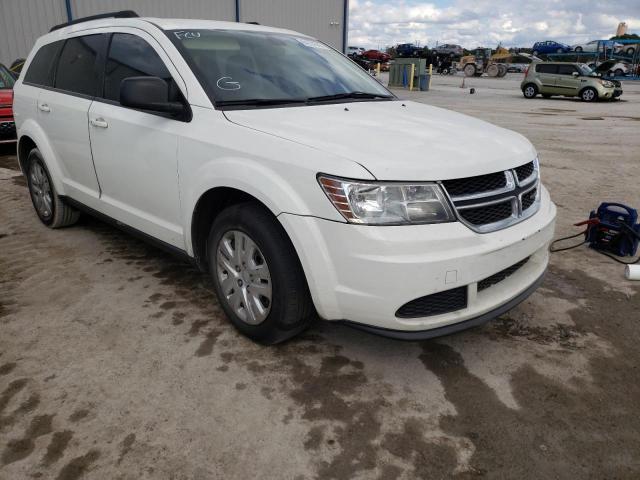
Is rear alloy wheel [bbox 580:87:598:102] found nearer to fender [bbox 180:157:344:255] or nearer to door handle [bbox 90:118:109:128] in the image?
door handle [bbox 90:118:109:128]

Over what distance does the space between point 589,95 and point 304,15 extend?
41.6 ft

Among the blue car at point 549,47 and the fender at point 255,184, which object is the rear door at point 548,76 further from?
the blue car at point 549,47

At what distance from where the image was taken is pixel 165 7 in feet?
64.5

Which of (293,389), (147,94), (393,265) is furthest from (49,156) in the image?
(393,265)

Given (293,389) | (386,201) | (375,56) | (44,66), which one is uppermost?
(375,56)

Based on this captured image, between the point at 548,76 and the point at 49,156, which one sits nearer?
the point at 49,156

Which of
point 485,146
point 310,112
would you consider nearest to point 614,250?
point 485,146

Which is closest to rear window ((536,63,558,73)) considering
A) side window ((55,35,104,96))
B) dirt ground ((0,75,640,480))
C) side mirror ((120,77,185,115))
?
dirt ground ((0,75,640,480))

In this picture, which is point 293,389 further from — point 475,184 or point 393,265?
point 475,184

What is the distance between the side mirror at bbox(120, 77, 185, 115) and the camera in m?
2.79

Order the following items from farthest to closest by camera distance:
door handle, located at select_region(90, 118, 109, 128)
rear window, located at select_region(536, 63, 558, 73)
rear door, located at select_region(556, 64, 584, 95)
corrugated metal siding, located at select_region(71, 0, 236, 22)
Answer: rear window, located at select_region(536, 63, 558, 73) < rear door, located at select_region(556, 64, 584, 95) < corrugated metal siding, located at select_region(71, 0, 236, 22) < door handle, located at select_region(90, 118, 109, 128)

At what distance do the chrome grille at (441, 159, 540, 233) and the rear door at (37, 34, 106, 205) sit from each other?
108 inches

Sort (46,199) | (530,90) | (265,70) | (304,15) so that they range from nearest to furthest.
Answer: (265,70)
(46,199)
(530,90)
(304,15)

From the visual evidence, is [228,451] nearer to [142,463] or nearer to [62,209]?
[142,463]
